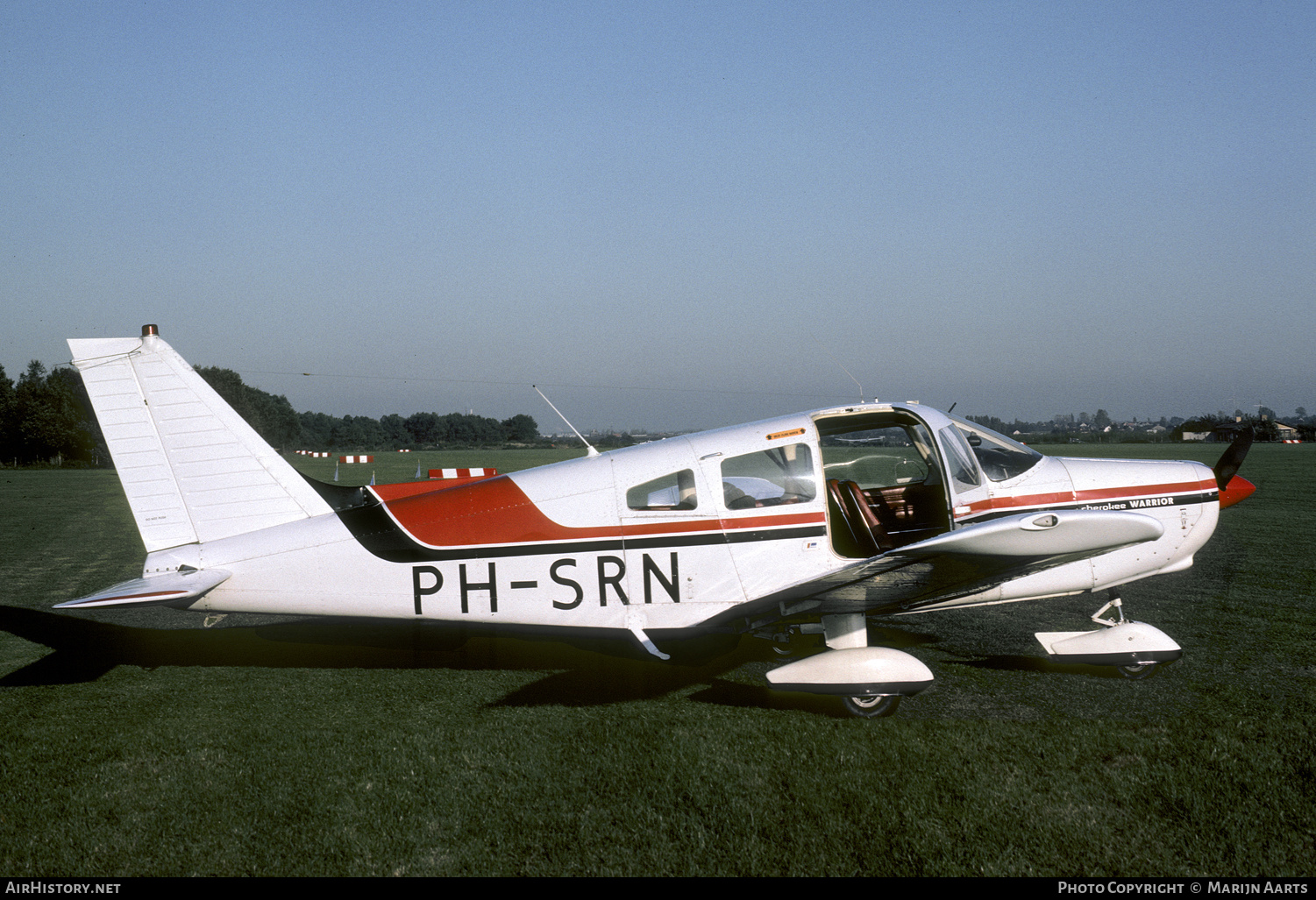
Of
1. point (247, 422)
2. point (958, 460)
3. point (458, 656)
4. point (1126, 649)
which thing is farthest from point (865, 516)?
point (247, 422)

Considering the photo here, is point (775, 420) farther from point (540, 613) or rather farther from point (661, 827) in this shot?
point (661, 827)

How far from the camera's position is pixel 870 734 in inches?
182

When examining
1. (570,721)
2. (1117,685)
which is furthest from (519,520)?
(1117,685)

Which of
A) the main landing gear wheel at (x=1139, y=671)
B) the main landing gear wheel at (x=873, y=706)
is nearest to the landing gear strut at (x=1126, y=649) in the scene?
the main landing gear wheel at (x=1139, y=671)

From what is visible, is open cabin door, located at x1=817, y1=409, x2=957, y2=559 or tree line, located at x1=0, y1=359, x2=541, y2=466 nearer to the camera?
open cabin door, located at x1=817, y1=409, x2=957, y2=559

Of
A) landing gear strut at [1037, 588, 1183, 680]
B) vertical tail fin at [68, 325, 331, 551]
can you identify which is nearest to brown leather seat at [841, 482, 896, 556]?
landing gear strut at [1037, 588, 1183, 680]

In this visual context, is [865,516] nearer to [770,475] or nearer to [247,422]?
[770,475]

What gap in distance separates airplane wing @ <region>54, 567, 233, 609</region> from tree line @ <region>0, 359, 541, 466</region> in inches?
912

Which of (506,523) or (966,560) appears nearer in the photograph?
(966,560)

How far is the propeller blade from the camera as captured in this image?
6.25 metres

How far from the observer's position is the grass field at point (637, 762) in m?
3.41

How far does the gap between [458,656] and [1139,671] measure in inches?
198

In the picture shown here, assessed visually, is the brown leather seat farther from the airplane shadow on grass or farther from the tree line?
the tree line

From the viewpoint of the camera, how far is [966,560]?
4539 mm
